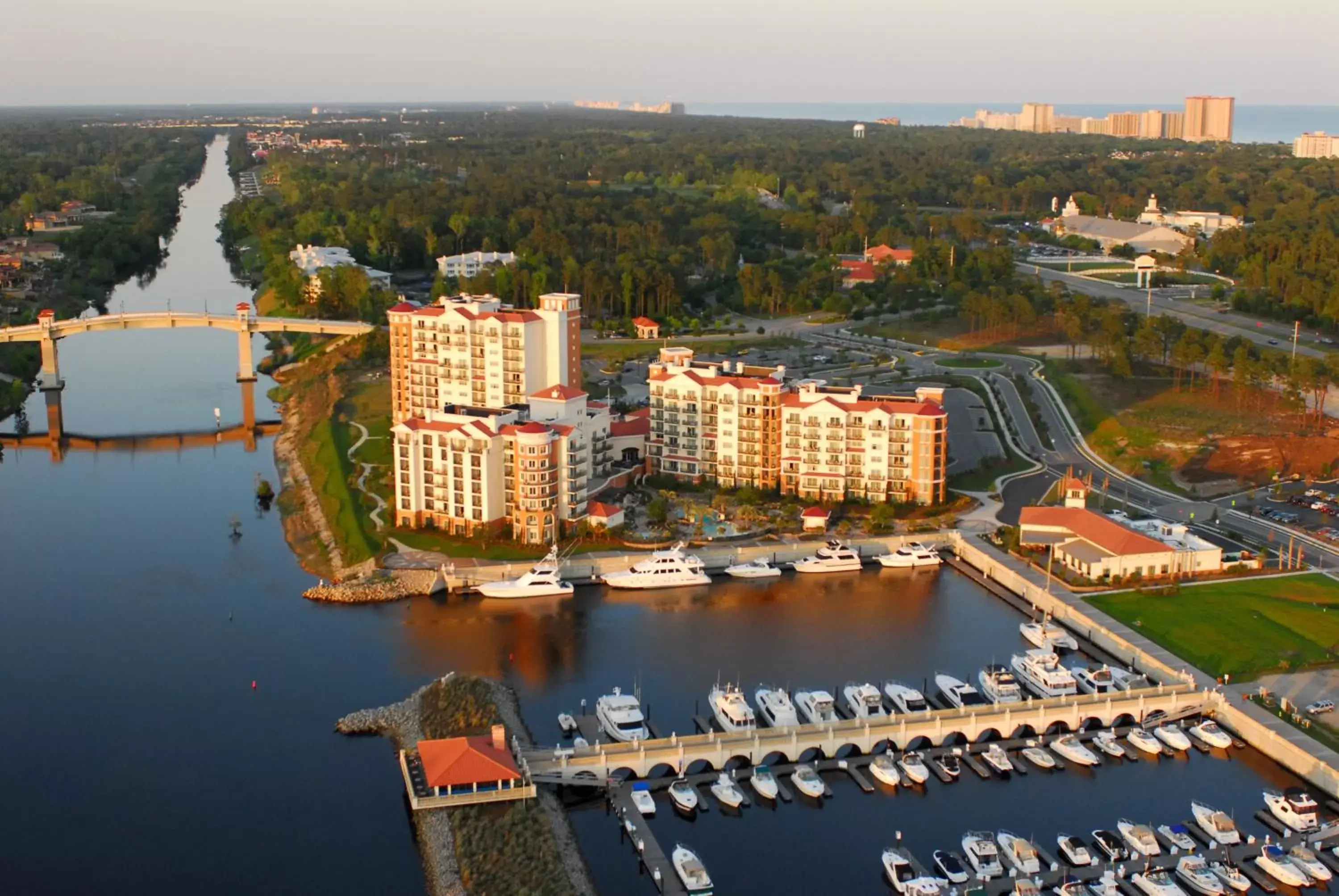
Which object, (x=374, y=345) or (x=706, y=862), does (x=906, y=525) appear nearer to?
(x=706, y=862)

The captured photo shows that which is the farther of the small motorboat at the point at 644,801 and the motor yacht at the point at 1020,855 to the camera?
the small motorboat at the point at 644,801

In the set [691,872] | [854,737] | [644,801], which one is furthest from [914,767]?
[691,872]

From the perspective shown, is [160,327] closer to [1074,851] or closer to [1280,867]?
[1074,851]

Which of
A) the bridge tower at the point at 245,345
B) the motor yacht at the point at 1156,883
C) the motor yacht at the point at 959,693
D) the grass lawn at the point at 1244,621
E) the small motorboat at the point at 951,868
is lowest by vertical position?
the motor yacht at the point at 1156,883

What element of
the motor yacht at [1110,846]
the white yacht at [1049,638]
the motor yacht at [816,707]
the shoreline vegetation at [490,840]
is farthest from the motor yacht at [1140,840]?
the shoreline vegetation at [490,840]

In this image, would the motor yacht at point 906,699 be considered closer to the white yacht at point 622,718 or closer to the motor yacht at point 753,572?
the white yacht at point 622,718

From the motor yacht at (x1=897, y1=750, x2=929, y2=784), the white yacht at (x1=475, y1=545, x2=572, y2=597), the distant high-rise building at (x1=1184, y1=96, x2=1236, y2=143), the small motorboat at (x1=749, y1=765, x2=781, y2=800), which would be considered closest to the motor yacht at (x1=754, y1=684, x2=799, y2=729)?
the small motorboat at (x1=749, y1=765, x2=781, y2=800)

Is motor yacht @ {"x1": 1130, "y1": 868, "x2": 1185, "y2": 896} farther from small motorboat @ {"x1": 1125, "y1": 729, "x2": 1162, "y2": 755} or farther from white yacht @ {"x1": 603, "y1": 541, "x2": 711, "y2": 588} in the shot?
white yacht @ {"x1": 603, "y1": 541, "x2": 711, "y2": 588}
